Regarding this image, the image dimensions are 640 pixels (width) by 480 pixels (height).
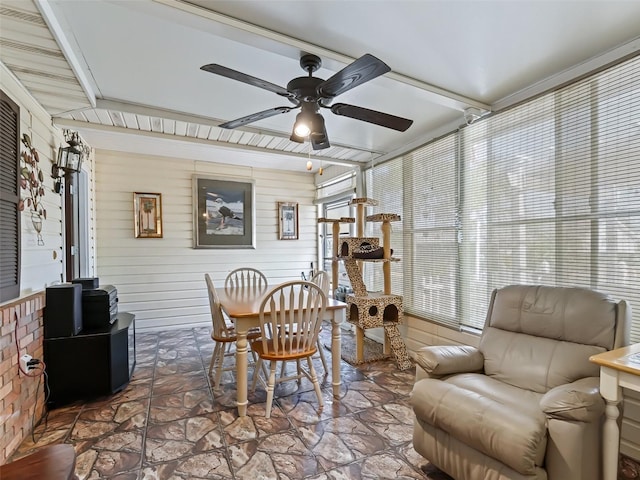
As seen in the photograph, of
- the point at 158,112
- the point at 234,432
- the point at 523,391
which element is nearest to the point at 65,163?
the point at 158,112

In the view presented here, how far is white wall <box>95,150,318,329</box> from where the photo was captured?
4.43m

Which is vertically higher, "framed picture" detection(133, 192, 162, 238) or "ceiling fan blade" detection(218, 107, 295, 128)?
"ceiling fan blade" detection(218, 107, 295, 128)

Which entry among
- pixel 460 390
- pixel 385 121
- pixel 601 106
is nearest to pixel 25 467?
pixel 460 390

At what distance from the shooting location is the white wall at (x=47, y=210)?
2270mm

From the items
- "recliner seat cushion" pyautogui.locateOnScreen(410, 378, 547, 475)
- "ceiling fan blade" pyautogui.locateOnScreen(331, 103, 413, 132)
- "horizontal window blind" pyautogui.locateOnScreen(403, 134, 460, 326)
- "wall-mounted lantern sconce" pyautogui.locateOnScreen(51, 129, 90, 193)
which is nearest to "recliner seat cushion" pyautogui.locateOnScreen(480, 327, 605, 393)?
"recliner seat cushion" pyautogui.locateOnScreen(410, 378, 547, 475)

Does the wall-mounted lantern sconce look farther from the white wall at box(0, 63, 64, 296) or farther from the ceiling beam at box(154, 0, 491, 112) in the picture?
the ceiling beam at box(154, 0, 491, 112)

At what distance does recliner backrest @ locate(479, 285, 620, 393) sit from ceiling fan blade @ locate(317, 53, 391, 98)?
1.72 meters

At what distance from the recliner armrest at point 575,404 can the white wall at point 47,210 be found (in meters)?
3.26

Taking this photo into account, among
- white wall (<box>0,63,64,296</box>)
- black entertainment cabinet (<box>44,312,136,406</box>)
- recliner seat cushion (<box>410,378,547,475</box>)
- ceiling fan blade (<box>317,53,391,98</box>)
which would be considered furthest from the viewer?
black entertainment cabinet (<box>44,312,136,406</box>)

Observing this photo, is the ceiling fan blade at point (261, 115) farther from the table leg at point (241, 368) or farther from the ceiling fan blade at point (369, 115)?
the table leg at point (241, 368)

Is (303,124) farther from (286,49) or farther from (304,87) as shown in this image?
(286,49)

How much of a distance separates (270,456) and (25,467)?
1195mm

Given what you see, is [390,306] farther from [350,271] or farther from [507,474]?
[507,474]

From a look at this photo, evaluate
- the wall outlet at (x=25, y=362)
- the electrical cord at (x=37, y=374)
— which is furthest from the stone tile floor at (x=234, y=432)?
the wall outlet at (x=25, y=362)
